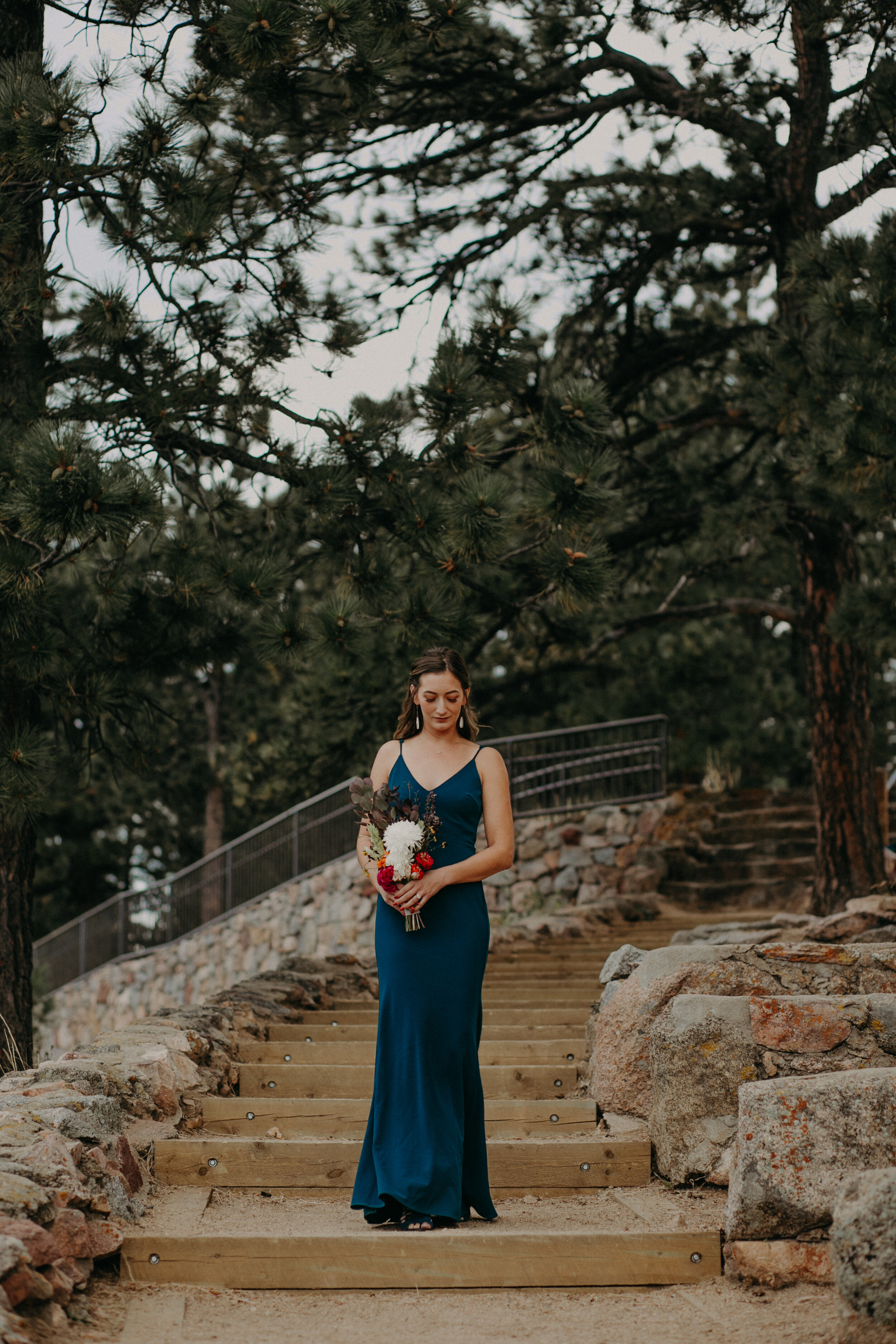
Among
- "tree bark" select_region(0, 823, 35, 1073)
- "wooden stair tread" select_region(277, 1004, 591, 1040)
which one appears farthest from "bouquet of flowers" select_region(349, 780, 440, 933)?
"tree bark" select_region(0, 823, 35, 1073)

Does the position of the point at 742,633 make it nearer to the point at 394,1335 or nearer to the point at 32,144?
the point at 32,144

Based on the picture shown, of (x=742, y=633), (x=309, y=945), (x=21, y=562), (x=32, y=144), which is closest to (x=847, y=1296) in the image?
(x=21, y=562)

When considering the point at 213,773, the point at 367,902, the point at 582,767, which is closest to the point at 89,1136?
the point at 367,902

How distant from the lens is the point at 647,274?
366 inches

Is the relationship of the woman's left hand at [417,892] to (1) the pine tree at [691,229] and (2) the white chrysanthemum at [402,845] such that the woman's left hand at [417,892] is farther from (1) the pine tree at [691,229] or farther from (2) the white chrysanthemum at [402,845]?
(1) the pine tree at [691,229]

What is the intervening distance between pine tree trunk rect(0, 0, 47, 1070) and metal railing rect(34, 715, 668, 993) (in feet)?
17.8

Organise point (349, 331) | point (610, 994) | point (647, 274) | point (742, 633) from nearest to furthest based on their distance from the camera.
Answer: point (610, 994) < point (349, 331) < point (647, 274) < point (742, 633)

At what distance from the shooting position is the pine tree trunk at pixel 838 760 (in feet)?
29.9

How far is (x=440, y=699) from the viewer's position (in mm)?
3523

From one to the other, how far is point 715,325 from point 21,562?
6.72 metres

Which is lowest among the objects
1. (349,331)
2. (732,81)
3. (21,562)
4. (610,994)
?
(610,994)

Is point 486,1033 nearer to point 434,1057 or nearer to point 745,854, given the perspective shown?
point 434,1057

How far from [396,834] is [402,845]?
0.12 feet

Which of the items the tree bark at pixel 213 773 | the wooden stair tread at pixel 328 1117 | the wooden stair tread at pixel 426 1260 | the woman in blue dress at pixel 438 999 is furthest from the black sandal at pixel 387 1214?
the tree bark at pixel 213 773
